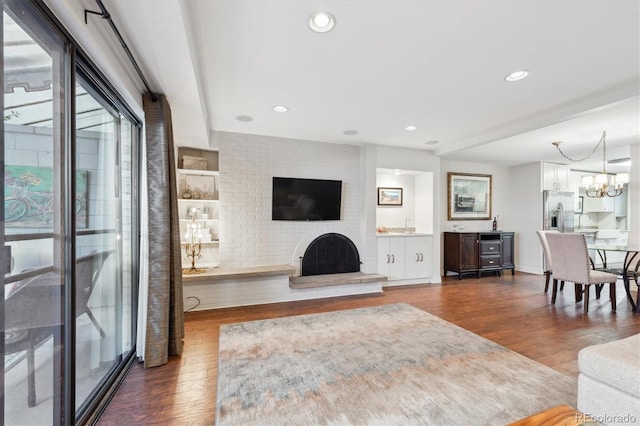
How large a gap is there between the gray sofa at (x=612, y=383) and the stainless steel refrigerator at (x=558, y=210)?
5148 mm

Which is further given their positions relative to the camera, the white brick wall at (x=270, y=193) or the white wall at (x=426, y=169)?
the white wall at (x=426, y=169)

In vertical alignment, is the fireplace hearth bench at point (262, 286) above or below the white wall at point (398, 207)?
below

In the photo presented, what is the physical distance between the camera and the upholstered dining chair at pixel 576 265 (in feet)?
11.7

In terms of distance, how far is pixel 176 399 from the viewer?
72.7 inches

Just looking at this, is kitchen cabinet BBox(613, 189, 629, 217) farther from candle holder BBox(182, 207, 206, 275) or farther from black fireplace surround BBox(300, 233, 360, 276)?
candle holder BBox(182, 207, 206, 275)

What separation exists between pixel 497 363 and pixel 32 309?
296cm

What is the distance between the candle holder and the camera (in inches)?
145

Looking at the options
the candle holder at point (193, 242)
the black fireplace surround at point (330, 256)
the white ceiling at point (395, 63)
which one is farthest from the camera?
the black fireplace surround at point (330, 256)

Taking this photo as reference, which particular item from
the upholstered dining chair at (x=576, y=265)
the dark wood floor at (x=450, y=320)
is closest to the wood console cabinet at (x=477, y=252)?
the dark wood floor at (x=450, y=320)

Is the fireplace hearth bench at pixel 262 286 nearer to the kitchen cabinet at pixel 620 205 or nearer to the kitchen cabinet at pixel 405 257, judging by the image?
the kitchen cabinet at pixel 405 257

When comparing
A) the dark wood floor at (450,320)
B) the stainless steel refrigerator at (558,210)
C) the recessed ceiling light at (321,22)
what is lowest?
the dark wood floor at (450,320)

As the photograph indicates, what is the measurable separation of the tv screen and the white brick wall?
0.11 metres

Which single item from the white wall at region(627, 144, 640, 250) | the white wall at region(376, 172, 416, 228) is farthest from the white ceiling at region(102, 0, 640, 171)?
the white wall at region(376, 172, 416, 228)

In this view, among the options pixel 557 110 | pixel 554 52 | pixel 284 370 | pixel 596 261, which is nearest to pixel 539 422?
pixel 284 370
